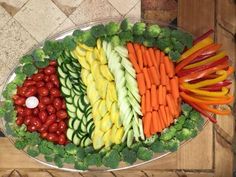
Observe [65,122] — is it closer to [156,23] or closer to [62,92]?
[62,92]

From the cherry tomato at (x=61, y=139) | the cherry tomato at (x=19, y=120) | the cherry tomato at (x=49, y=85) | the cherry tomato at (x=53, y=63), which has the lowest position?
the cherry tomato at (x=61, y=139)

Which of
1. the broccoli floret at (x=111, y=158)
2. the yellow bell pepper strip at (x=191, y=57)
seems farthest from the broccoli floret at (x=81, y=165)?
the yellow bell pepper strip at (x=191, y=57)

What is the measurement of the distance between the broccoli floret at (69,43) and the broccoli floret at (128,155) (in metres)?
0.63

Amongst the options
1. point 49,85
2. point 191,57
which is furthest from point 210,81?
point 49,85

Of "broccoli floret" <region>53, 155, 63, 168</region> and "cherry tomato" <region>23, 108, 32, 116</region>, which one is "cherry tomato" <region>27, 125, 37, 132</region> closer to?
"cherry tomato" <region>23, 108, 32, 116</region>

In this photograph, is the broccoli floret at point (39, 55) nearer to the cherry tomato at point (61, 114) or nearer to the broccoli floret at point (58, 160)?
the cherry tomato at point (61, 114)

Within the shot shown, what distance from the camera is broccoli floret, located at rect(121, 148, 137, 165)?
235 cm

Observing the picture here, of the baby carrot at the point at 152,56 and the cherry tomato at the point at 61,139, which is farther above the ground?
the baby carrot at the point at 152,56

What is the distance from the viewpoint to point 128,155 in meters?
2.35

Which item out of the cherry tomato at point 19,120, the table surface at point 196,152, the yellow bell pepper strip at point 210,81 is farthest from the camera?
the table surface at point 196,152

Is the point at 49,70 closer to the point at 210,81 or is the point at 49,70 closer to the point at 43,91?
the point at 43,91

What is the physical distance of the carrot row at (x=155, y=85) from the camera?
2295 mm

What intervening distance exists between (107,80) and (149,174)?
0.71 m

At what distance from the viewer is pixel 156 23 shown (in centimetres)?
242
